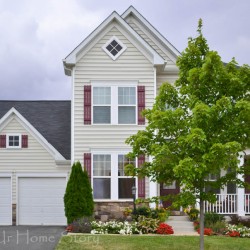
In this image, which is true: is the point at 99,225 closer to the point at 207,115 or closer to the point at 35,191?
the point at 35,191

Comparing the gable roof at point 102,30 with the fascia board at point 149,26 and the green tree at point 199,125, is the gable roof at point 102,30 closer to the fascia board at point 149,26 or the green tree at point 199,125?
the fascia board at point 149,26

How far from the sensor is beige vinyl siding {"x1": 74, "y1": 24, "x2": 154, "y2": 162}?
70.2 feet

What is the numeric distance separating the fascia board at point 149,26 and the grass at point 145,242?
8.67m

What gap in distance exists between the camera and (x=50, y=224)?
23.0 metres

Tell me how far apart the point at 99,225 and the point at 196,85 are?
303 inches

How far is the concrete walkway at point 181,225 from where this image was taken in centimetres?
1906

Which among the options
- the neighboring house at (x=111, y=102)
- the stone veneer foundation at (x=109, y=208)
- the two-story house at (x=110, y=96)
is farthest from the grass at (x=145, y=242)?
the two-story house at (x=110, y=96)

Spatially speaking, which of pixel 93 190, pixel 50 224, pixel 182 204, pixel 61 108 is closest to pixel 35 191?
pixel 50 224

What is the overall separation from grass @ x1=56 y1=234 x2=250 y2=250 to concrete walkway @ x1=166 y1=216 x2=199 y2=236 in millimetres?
1322

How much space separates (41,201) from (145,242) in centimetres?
778

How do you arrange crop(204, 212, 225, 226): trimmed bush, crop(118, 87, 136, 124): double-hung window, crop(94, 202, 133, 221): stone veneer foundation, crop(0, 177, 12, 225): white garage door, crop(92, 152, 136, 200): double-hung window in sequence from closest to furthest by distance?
crop(204, 212, 225, 226): trimmed bush
crop(94, 202, 133, 221): stone veneer foundation
crop(92, 152, 136, 200): double-hung window
crop(118, 87, 136, 124): double-hung window
crop(0, 177, 12, 225): white garage door

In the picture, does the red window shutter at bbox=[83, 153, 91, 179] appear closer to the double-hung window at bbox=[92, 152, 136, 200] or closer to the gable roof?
the double-hung window at bbox=[92, 152, 136, 200]

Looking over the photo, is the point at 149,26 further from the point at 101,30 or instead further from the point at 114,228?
the point at 114,228

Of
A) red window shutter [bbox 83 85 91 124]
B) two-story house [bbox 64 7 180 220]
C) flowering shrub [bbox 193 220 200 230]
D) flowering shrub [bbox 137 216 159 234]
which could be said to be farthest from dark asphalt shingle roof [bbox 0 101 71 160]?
flowering shrub [bbox 193 220 200 230]
